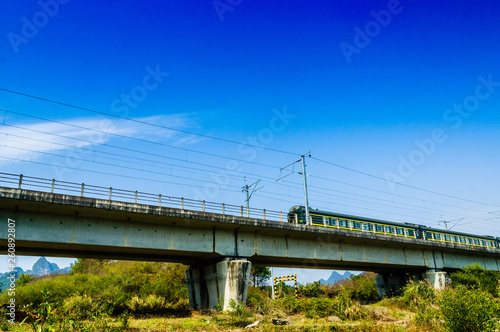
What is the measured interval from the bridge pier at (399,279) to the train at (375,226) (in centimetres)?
420

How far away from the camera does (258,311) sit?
73.8 ft

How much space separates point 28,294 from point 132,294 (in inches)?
318

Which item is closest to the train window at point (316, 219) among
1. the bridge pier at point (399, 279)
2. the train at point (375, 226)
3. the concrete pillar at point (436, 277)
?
the train at point (375, 226)

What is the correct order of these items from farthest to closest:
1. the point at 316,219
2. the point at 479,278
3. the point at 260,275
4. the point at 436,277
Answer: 1. the point at 260,275
2. the point at 436,277
3. the point at 479,278
4. the point at 316,219

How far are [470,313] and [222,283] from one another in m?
15.5

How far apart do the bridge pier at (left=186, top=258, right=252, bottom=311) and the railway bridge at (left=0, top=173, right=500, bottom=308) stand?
0.07 meters

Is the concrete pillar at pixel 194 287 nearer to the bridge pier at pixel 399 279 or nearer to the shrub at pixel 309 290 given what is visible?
the shrub at pixel 309 290

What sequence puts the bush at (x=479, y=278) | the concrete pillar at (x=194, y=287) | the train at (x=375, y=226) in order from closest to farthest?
1. the concrete pillar at (x=194, y=287)
2. the train at (x=375, y=226)
3. the bush at (x=479, y=278)

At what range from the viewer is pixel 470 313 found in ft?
46.9

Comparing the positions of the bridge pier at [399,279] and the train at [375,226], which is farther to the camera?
the bridge pier at [399,279]

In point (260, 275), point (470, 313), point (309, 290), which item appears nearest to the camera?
point (470, 313)

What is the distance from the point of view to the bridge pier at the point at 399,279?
131ft

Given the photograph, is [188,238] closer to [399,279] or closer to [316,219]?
[316,219]

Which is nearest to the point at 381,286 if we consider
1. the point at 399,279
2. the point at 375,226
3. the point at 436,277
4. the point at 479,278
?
the point at 399,279
